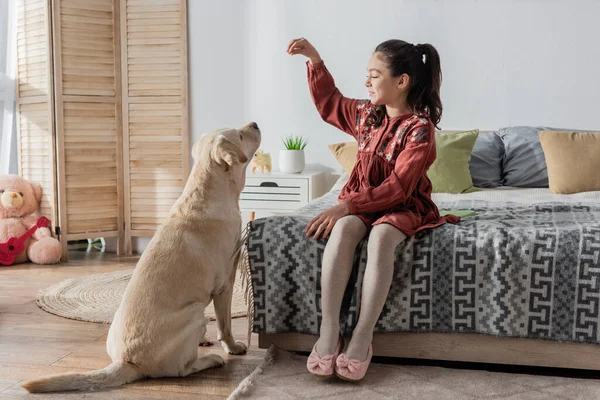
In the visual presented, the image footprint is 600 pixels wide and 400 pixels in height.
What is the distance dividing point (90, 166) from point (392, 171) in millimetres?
2478

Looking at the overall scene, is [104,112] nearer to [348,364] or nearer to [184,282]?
[184,282]

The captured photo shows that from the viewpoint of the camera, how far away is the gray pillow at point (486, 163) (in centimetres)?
340

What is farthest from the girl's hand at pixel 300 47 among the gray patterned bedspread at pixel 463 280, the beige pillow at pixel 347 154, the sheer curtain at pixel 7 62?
the sheer curtain at pixel 7 62

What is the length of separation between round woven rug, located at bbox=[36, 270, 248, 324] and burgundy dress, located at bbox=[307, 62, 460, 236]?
93 centimetres

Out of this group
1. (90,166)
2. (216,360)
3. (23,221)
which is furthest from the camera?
(90,166)

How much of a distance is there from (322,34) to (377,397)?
2.68 m

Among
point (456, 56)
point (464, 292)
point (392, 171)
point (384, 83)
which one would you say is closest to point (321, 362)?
point (464, 292)

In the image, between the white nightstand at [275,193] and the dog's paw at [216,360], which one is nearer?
the dog's paw at [216,360]

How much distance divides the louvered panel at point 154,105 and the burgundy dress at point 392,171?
192 centimetres

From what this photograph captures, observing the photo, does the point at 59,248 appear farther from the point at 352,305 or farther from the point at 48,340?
the point at 352,305

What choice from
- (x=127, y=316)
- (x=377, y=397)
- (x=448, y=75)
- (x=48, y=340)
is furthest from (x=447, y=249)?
(x=448, y=75)

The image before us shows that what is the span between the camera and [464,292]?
201cm

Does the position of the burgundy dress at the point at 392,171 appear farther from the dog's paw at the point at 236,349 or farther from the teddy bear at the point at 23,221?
the teddy bear at the point at 23,221

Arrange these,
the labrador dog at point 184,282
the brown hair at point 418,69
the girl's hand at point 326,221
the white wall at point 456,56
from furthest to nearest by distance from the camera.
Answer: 1. the white wall at point 456,56
2. the brown hair at point 418,69
3. the girl's hand at point 326,221
4. the labrador dog at point 184,282
